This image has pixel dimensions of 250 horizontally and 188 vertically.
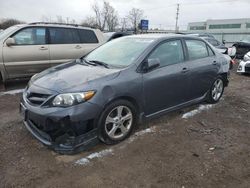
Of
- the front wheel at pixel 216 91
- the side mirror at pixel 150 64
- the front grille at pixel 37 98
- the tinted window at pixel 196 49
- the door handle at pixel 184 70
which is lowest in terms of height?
the front wheel at pixel 216 91

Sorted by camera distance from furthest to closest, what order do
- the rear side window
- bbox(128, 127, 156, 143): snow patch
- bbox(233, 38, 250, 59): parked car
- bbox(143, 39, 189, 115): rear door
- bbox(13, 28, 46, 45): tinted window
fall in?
bbox(233, 38, 250, 59): parked car
the rear side window
bbox(13, 28, 46, 45): tinted window
bbox(143, 39, 189, 115): rear door
bbox(128, 127, 156, 143): snow patch

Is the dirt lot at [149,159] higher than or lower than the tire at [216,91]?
lower

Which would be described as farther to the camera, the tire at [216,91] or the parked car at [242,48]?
the parked car at [242,48]

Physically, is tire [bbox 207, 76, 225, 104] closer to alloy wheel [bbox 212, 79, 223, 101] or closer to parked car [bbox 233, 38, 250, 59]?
alloy wheel [bbox 212, 79, 223, 101]

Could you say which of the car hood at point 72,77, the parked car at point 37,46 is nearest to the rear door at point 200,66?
the car hood at point 72,77

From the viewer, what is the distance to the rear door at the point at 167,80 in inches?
162

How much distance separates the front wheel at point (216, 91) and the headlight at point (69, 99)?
3218 millimetres

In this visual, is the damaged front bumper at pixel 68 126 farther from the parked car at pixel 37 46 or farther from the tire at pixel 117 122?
the parked car at pixel 37 46

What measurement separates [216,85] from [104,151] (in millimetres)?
3299

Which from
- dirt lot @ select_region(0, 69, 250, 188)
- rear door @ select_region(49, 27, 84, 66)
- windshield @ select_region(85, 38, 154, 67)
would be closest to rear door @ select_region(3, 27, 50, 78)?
rear door @ select_region(49, 27, 84, 66)

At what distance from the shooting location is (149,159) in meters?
3.44

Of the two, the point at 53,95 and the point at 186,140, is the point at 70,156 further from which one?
the point at 186,140

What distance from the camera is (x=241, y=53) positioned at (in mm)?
15492

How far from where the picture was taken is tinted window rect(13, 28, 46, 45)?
263 inches
